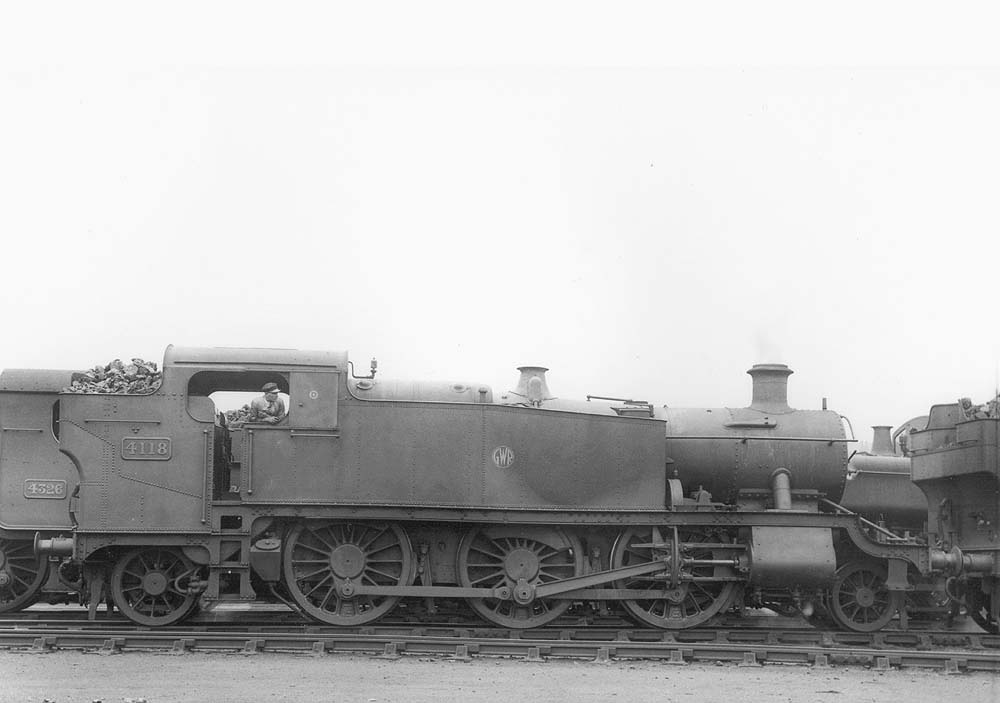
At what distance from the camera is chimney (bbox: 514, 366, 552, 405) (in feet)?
44.6

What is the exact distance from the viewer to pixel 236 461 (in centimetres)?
1345

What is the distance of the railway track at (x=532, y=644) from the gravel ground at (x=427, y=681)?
220 millimetres

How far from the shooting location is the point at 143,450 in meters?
12.5

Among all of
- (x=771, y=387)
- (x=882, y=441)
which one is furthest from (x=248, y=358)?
(x=882, y=441)

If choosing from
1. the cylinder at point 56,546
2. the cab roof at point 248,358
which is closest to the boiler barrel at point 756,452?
the cab roof at point 248,358

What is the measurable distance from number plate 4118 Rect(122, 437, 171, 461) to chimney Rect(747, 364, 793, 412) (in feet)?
24.1

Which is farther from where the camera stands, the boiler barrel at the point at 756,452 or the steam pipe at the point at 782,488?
the boiler barrel at the point at 756,452

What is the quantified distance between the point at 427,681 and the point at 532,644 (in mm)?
1950

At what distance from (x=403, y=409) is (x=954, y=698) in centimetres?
647

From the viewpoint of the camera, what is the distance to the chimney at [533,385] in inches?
535

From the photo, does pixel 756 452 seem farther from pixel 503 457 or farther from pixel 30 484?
pixel 30 484

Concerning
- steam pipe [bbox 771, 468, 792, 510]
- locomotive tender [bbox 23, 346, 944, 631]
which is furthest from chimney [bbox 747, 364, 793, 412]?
steam pipe [bbox 771, 468, 792, 510]

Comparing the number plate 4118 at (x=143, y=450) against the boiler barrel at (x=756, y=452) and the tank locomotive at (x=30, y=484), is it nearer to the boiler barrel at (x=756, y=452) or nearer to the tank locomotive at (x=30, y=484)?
the tank locomotive at (x=30, y=484)

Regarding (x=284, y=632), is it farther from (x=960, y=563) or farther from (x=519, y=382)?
(x=960, y=563)
